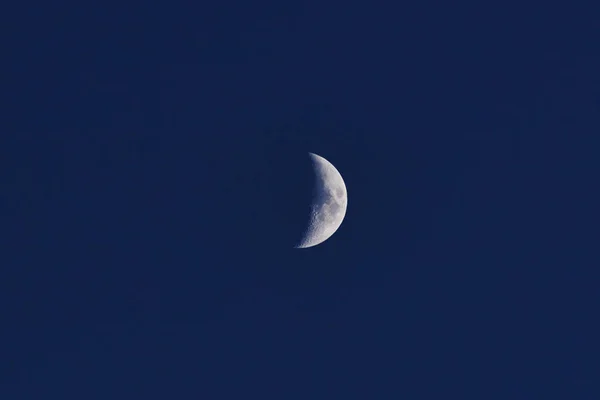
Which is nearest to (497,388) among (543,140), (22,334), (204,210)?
(543,140)

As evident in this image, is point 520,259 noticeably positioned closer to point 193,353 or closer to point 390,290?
point 390,290

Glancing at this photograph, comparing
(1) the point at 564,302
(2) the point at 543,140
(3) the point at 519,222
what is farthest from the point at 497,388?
(2) the point at 543,140

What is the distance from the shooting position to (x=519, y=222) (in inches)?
875

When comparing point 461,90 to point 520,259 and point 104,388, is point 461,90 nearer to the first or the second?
point 520,259

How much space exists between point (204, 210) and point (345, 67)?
4877mm

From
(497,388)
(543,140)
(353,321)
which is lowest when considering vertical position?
(497,388)

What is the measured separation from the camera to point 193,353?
21469mm

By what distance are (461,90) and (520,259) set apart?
4349mm

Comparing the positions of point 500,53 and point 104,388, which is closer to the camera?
point 104,388

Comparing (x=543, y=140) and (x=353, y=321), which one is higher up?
(x=543, y=140)

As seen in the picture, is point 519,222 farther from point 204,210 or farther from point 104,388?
point 104,388

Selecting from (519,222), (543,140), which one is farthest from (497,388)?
(543,140)

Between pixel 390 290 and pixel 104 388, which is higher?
pixel 390 290

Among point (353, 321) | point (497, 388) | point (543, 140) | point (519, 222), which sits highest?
point (543, 140)
